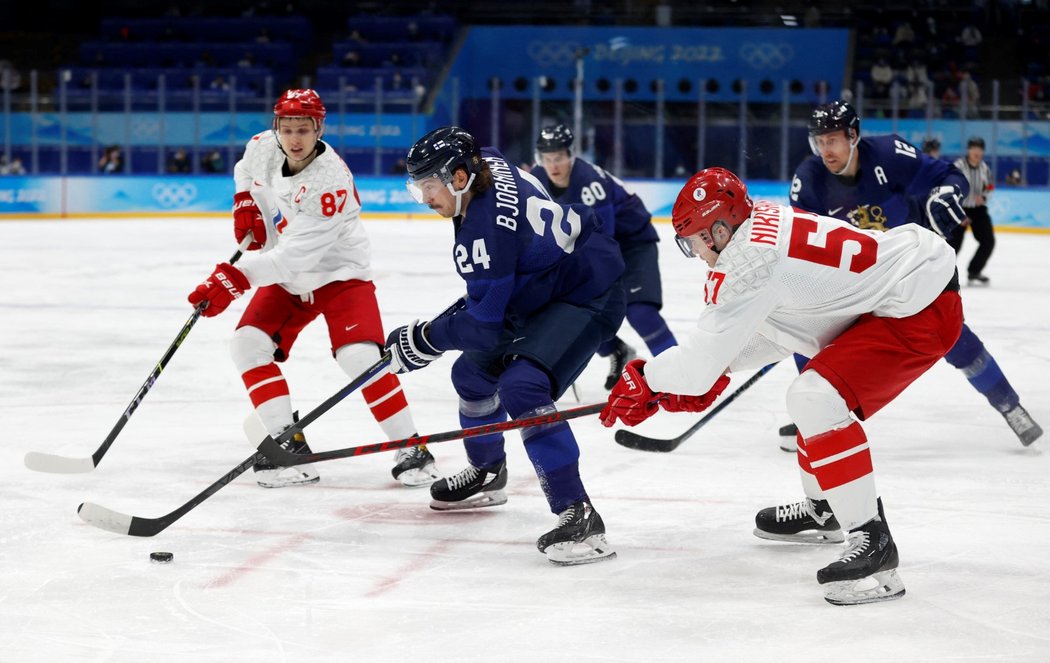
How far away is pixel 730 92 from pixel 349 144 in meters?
6.02

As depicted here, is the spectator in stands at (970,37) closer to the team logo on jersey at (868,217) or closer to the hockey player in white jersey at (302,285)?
the team logo on jersey at (868,217)

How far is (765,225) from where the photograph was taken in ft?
8.33


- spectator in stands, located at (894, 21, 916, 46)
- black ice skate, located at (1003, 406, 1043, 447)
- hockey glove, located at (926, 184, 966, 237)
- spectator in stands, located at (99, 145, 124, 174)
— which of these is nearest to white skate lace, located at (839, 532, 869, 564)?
black ice skate, located at (1003, 406, 1043, 447)

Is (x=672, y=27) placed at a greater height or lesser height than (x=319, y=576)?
greater

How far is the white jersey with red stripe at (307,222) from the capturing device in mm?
3551

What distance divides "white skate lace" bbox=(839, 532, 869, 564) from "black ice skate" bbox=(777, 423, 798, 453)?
56.6 inches

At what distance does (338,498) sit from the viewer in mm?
3520

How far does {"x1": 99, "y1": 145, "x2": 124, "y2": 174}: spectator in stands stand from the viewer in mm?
14258

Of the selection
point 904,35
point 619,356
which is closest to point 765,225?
point 619,356

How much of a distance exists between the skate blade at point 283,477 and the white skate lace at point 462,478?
0.52 metres

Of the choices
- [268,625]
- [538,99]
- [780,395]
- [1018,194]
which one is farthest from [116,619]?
[538,99]

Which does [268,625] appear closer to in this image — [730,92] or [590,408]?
[590,408]

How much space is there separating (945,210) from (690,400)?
1.78 meters

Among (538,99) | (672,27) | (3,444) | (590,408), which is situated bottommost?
(3,444)
